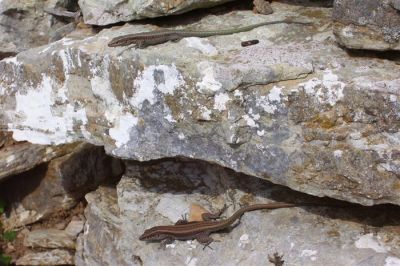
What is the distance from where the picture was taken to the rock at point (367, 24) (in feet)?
11.5

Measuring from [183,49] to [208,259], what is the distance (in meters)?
1.63

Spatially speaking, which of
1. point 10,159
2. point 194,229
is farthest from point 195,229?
point 10,159

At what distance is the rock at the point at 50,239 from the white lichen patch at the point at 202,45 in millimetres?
3304

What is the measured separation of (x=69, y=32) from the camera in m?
5.50

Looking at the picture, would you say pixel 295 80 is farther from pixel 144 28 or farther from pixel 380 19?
pixel 144 28

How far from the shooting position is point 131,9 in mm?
4648

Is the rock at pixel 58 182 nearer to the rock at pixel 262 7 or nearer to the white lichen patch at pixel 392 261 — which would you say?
the rock at pixel 262 7

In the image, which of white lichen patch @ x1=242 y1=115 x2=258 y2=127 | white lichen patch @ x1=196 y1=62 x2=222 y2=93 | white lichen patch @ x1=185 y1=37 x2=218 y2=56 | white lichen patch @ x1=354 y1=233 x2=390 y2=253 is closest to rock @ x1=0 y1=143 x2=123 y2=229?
white lichen patch @ x1=185 y1=37 x2=218 y2=56

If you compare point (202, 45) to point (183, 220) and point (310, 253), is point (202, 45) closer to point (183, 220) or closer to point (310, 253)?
point (183, 220)

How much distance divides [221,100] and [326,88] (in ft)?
2.32

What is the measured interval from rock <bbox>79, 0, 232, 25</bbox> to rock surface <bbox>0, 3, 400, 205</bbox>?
0.12m

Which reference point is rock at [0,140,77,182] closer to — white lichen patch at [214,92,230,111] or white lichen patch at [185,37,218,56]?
white lichen patch at [185,37,218,56]

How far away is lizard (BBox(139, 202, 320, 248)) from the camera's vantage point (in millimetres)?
4680

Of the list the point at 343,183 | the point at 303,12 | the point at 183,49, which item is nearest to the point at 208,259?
the point at 343,183
